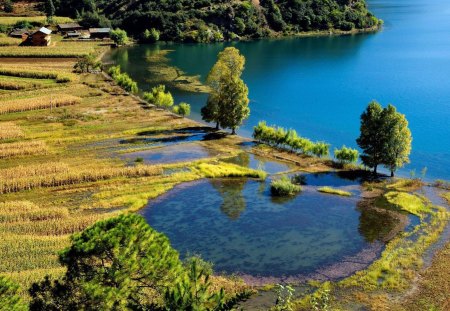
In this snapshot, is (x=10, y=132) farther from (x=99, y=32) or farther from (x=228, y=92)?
(x=99, y=32)

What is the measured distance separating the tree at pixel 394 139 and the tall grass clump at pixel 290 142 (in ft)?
32.8

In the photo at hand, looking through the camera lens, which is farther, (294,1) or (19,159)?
(294,1)

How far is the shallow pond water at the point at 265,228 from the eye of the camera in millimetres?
45062

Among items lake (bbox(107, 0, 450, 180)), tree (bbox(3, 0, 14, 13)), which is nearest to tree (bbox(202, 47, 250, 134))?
lake (bbox(107, 0, 450, 180))

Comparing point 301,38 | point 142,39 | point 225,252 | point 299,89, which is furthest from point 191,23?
point 225,252

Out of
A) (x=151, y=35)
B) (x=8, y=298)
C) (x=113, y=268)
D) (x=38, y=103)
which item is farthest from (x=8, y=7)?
(x=8, y=298)

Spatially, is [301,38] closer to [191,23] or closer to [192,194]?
[191,23]

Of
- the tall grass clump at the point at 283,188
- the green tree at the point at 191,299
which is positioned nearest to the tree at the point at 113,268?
the green tree at the point at 191,299

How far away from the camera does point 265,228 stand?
5138cm

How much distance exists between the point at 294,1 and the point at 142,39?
64145 mm

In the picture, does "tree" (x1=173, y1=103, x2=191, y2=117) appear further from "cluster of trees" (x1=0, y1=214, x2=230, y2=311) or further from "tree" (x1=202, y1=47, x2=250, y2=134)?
"cluster of trees" (x1=0, y1=214, x2=230, y2=311)

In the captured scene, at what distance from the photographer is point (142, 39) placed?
17362 centimetres

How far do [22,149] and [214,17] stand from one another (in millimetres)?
124851

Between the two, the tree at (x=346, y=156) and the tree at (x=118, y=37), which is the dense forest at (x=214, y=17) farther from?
the tree at (x=346, y=156)
